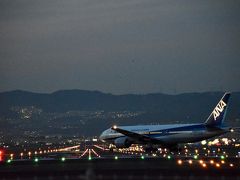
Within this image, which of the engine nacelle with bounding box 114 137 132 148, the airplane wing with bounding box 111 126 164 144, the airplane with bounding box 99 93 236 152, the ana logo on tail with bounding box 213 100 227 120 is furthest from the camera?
the engine nacelle with bounding box 114 137 132 148

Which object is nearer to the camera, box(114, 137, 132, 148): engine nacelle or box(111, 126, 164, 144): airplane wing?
box(111, 126, 164, 144): airplane wing

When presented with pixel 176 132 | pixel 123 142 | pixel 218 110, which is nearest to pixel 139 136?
pixel 123 142

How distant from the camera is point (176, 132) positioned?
3875 inches

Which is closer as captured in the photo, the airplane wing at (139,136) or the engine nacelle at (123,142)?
the airplane wing at (139,136)

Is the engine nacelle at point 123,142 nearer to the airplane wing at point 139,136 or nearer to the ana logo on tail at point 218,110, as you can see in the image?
the airplane wing at point 139,136

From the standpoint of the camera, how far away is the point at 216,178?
1663 inches

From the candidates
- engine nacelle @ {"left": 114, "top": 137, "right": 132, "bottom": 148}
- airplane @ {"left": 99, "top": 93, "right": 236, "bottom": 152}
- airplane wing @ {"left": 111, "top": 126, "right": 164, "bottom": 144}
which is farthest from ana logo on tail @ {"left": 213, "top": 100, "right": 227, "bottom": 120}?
engine nacelle @ {"left": 114, "top": 137, "right": 132, "bottom": 148}

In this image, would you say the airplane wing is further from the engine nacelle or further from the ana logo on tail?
the ana logo on tail

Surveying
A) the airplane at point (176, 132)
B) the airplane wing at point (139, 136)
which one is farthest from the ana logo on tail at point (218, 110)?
the airplane wing at point (139, 136)

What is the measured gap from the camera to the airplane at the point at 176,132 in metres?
94.9

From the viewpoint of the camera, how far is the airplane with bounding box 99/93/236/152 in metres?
94.9

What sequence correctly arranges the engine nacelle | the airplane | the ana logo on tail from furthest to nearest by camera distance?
the engine nacelle → the ana logo on tail → the airplane

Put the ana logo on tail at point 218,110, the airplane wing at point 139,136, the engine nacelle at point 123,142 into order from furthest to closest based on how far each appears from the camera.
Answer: the engine nacelle at point 123,142
the airplane wing at point 139,136
the ana logo on tail at point 218,110

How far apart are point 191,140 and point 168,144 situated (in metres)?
3.99
